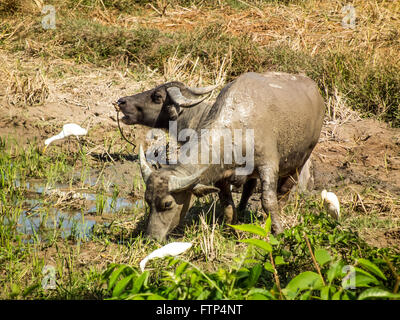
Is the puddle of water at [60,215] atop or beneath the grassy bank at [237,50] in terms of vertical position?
beneath

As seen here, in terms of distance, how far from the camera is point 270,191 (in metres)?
4.35

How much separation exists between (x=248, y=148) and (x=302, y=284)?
7.03 ft

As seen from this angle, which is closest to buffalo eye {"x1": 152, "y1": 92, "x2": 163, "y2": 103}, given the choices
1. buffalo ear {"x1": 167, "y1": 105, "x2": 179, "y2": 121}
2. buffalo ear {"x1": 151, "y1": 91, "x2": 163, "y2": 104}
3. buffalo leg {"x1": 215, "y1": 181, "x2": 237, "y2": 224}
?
buffalo ear {"x1": 151, "y1": 91, "x2": 163, "y2": 104}

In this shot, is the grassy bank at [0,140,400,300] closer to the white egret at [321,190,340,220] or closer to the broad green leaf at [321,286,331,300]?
the broad green leaf at [321,286,331,300]

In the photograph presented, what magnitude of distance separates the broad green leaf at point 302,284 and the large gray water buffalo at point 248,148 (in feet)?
5.65

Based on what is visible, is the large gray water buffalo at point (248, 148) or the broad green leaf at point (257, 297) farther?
the large gray water buffalo at point (248, 148)

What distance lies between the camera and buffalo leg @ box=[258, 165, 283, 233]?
14.2ft

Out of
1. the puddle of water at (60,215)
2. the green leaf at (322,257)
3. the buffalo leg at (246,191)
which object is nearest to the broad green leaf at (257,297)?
the green leaf at (322,257)

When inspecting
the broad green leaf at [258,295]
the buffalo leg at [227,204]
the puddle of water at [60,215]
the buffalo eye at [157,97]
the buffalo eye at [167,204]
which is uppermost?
the buffalo eye at [157,97]

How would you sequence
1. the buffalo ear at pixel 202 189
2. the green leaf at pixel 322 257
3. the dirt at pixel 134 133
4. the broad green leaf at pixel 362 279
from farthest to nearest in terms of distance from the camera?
the dirt at pixel 134 133, the buffalo ear at pixel 202 189, the green leaf at pixel 322 257, the broad green leaf at pixel 362 279

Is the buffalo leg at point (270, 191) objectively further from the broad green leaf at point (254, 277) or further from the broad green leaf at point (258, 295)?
the broad green leaf at point (258, 295)

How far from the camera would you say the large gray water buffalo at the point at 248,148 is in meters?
4.05
